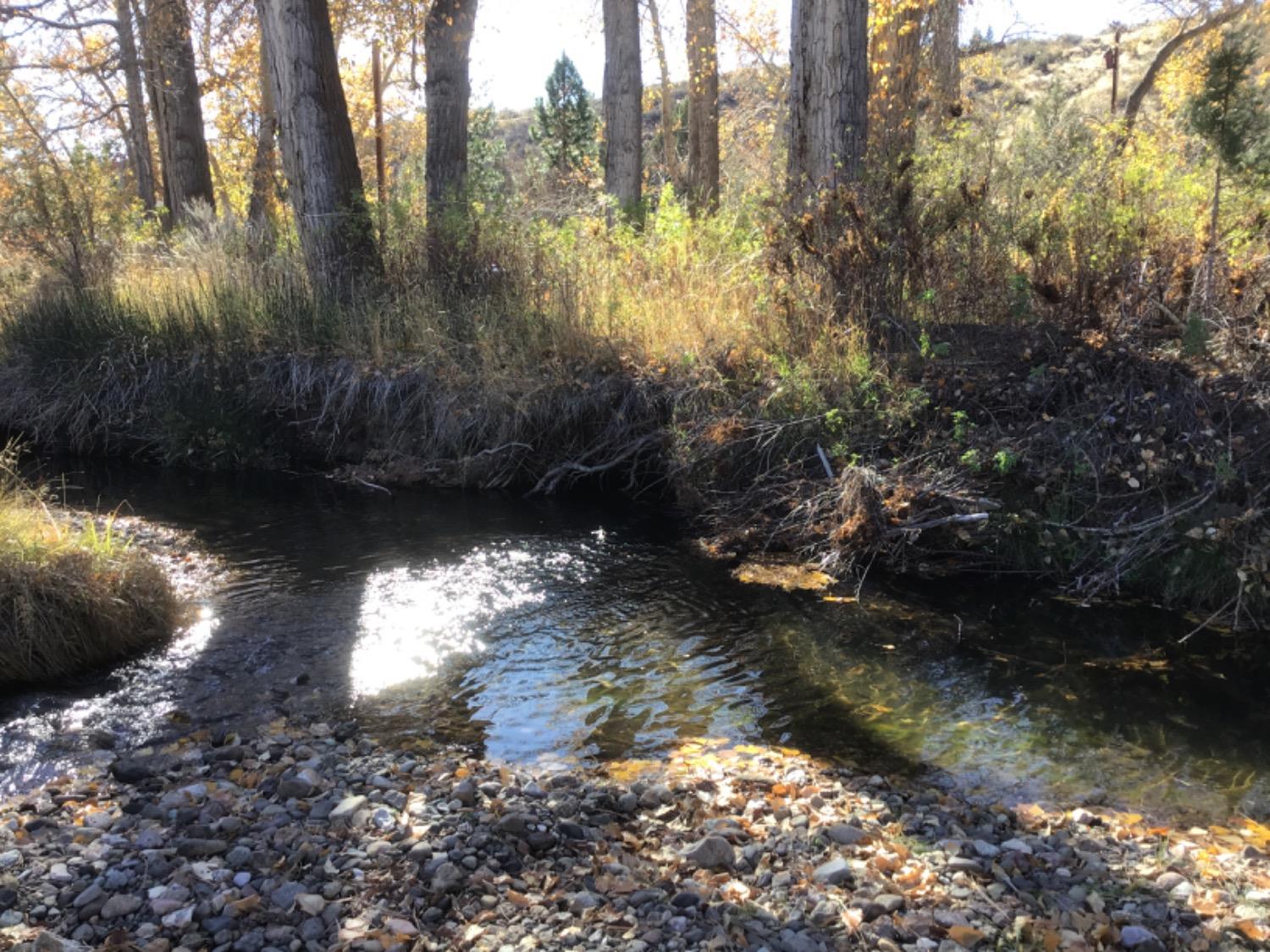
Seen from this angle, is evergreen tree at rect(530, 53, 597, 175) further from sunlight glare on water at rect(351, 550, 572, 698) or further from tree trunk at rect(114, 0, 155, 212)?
sunlight glare on water at rect(351, 550, 572, 698)

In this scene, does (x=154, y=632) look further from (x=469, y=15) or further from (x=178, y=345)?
(x=469, y=15)

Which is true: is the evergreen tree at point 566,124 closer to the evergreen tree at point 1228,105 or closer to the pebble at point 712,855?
the evergreen tree at point 1228,105

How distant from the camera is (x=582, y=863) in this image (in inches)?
127

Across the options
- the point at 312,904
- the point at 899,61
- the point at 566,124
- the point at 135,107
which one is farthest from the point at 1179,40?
the point at 566,124

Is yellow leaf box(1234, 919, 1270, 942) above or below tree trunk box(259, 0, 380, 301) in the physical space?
below

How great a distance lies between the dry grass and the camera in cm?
475

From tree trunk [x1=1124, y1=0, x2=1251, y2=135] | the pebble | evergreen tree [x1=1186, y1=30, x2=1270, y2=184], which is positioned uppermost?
tree trunk [x1=1124, y1=0, x2=1251, y2=135]

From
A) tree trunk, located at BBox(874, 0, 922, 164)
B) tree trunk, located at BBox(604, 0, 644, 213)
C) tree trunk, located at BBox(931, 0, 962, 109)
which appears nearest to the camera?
tree trunk, located at BBox(874, 0, 922, 164)

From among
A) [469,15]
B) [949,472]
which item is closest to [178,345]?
[469,15]

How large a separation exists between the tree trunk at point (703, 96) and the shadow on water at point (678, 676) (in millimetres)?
11093

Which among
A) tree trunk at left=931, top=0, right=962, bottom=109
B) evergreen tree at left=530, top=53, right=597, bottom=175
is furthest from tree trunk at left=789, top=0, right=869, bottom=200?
evergreen tree at left=530, top=53, right=597, bottom=175

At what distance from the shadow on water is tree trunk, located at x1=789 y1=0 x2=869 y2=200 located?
410 centimetres

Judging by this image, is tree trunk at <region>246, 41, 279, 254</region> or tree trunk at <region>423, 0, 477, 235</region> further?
tree trunk at <region>246, 41, 279, 254</region>

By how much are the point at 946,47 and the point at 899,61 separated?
2338mm
